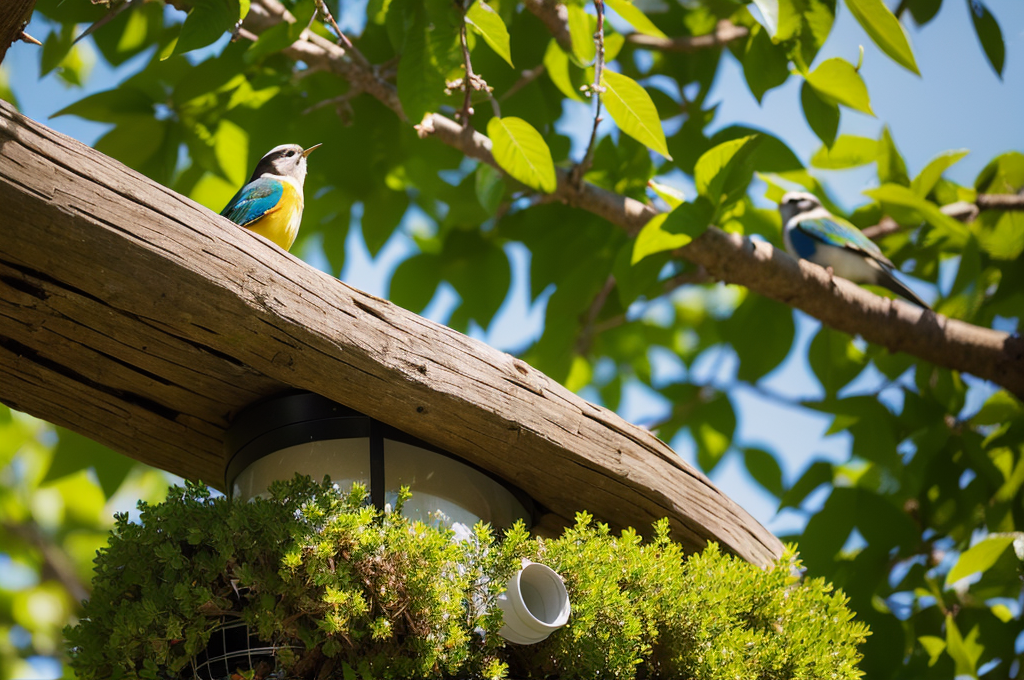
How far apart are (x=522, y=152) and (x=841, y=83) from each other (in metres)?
1.04

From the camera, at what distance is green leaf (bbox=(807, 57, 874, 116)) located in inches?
99.3

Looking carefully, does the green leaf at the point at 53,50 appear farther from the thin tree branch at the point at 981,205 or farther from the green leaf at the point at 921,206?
the thin tree branch at the point at 981,205

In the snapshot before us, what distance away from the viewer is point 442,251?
10.9 ft

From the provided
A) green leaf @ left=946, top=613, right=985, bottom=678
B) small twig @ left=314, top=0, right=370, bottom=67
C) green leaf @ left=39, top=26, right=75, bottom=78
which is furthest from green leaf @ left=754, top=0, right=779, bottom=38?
green leaf @ left=946, top=613, right=985, bottom=678

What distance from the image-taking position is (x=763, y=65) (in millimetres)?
2445

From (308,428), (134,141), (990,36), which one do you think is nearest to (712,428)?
(990,36)

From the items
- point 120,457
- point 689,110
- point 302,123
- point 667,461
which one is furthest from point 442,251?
point 667,461

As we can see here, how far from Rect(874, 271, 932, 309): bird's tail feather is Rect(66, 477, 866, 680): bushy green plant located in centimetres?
219

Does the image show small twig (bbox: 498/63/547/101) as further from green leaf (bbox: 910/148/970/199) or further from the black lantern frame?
the black lantern frame

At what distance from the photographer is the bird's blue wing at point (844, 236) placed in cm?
328

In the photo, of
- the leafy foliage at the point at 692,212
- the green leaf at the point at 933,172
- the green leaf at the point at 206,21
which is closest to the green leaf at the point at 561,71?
the leafy foliage at the point at 692,212

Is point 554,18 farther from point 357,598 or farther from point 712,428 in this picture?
point 357,598

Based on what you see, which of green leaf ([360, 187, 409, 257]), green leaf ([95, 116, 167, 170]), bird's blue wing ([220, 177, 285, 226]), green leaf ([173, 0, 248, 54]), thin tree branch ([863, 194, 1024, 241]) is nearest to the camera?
green leaf ([173, 0, 248, 54])

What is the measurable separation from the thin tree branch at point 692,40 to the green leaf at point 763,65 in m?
0.64
